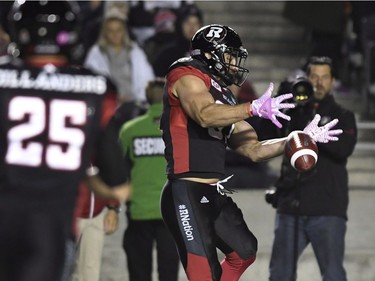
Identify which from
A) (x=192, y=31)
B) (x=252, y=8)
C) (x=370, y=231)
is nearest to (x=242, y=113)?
(x=370, y=231)

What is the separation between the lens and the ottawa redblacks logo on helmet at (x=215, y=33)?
23.2ft

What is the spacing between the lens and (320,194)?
8320mm

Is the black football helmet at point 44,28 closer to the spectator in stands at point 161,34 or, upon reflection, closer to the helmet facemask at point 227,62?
the helmet facemask at point 227,62

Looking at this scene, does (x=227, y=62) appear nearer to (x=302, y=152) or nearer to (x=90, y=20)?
(x=302, y=152)

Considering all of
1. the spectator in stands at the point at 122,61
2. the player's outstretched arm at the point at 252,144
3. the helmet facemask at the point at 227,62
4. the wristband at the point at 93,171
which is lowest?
the wristband at the point at 93,171

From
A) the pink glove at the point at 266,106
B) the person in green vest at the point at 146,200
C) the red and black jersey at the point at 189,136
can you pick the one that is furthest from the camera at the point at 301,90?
the pink glove at the point at 266,106

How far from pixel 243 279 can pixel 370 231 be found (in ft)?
4.84

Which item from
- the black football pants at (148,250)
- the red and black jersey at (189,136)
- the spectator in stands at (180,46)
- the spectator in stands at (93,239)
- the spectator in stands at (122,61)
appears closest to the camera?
the red and black jersey at (189,136)

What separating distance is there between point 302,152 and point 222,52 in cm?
72

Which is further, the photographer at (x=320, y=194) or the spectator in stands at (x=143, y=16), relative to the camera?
the spectator in stands at (x=143, y=16)

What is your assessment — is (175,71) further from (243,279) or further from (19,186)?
(243,279)

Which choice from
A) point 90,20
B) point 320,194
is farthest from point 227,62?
point 90,20

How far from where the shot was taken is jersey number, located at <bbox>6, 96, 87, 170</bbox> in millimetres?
5102

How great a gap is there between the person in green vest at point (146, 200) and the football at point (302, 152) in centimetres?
171
